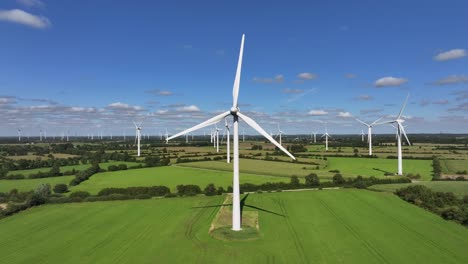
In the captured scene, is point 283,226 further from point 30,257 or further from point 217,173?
point 217,173

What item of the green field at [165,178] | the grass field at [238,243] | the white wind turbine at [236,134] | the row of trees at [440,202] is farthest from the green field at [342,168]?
the white wind turbine at [236,134]

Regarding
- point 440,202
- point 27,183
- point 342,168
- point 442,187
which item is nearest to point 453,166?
point 342,168

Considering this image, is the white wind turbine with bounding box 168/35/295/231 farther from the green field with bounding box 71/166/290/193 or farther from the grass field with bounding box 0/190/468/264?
the green field with bounding box 71/166/290/193

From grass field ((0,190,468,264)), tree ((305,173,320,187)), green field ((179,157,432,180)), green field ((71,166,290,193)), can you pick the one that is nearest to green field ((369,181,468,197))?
grass field ((0,190,468,264))

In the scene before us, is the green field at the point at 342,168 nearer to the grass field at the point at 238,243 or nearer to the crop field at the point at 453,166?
the crop field at the point at 453,166

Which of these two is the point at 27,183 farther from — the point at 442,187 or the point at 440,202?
the point at 442,187
